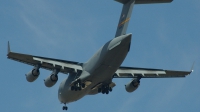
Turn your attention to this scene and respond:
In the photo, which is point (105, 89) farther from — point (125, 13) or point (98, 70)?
point (125, 13)

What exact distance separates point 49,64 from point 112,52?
4.97 metres

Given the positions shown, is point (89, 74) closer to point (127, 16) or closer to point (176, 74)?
point (127, 16)

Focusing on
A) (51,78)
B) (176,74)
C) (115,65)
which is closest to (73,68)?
(51,78)

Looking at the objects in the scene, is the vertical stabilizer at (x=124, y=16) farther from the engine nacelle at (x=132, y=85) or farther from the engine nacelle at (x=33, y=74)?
the engine nacelle at (x=132, y=85)

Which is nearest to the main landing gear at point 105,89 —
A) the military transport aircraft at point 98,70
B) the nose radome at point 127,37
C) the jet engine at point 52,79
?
the military transport aircraft at point 98,70

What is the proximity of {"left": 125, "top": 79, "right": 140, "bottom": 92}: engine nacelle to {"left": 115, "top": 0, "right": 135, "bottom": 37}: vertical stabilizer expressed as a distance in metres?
5.90

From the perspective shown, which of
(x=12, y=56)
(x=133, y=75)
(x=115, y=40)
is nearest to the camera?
(x=115, y=40)

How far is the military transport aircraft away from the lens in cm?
3391

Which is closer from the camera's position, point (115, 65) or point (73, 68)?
point (115, 65)

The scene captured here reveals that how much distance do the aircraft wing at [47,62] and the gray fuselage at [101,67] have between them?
729mm

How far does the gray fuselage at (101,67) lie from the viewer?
33281mm

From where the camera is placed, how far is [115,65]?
113 feet

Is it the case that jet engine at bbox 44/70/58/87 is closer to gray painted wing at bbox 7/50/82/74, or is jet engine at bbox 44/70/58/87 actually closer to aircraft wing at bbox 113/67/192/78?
gray painted wing at bbox 7/50/82/74

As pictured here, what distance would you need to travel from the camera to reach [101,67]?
1375 inches
